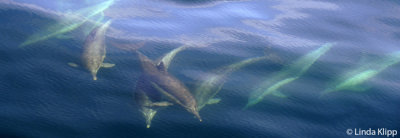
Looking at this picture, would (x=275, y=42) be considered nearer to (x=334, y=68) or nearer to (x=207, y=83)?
(x=334, y=68)

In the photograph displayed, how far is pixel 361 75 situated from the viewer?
21.8 feet

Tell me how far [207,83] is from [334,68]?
2585 mm

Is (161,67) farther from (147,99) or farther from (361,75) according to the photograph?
(361,75)

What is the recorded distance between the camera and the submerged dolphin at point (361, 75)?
621 centimetres

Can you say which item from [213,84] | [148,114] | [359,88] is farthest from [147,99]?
[359,88]

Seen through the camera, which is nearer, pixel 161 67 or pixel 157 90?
pixel 157 90

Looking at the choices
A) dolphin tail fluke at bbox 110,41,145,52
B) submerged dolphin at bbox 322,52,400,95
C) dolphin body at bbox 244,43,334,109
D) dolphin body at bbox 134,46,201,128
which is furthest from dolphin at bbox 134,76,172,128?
submerged dolphin at bbox 322,52,400,95

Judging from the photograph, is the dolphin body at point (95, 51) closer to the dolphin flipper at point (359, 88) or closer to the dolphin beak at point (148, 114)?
the dolphin beak at point (148, 114)

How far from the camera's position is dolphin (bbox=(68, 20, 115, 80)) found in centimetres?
568

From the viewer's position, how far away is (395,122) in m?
5.62

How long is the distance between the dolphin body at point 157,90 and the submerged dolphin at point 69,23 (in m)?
1.62

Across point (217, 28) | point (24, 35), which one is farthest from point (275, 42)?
point (24, 35)

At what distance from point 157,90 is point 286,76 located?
234cm

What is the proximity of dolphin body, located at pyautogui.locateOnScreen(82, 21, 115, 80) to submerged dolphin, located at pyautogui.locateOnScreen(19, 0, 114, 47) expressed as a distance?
1.50 feet
